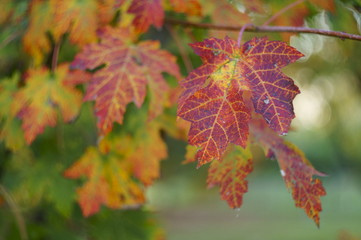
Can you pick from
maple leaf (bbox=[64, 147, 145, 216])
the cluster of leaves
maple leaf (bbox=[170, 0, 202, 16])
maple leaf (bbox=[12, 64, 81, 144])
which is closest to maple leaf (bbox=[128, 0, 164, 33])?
the cluster of leaves

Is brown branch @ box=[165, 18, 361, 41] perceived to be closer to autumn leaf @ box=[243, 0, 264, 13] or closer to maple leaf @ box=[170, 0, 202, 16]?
maple leaf @ box=[170, 0, 202, 16]

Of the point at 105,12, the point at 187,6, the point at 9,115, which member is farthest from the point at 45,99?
the point at 187,6

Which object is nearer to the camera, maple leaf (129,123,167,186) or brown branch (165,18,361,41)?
brown branch (165,18,361,41)

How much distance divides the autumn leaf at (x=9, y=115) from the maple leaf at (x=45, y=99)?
0.11m

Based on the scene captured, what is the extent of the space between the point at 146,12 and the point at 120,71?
19 cm

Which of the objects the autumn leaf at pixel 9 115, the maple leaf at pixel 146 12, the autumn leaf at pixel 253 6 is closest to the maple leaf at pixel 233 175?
the maple leaf at pixel 146 12

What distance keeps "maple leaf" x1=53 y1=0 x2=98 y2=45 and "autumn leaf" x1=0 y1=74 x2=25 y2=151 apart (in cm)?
29

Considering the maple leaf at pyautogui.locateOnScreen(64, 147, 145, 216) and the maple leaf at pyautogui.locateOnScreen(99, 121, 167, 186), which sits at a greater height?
the maple leaf at pyautogui.locateOnScreen(99, 121, 167, 186)

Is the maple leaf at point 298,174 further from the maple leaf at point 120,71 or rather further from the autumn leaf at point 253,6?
the autumn leaf at point 253,6

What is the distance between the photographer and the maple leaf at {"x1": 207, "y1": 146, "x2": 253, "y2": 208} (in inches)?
35.9

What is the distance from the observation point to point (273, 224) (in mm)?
14766

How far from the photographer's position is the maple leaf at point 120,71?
1.00m

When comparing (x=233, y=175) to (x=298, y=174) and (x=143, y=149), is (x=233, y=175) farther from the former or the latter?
(x=143, y=149)

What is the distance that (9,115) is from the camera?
4.66 feet
